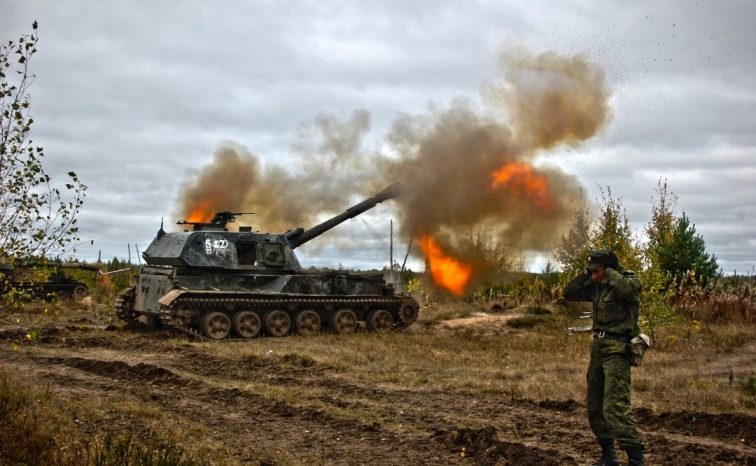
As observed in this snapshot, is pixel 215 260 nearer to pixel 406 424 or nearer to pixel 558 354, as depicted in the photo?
pixel 558 354

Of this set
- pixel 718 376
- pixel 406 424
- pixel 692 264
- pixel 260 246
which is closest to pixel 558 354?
pixel 718 376

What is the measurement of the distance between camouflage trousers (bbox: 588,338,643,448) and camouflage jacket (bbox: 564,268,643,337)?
0.17m

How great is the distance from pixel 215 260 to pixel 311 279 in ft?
9.01

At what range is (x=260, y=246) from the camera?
66.7ft

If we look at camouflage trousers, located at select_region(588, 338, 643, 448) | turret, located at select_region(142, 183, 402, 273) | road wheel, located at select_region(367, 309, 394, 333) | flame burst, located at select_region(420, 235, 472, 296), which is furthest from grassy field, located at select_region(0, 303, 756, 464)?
flame burst, located at select_region(420, 235, 472, 296)

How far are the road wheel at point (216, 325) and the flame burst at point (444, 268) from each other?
7.44m

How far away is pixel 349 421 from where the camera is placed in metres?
8.99

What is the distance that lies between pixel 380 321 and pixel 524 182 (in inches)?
229

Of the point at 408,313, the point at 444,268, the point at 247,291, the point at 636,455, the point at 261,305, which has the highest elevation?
the point at 444,268

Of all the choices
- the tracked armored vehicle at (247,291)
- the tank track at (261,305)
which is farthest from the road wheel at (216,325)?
the tank track at (261,305)

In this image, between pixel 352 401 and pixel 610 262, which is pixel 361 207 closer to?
pixel 352 401

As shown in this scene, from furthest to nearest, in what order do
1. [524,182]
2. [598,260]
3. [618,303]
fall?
1. [524,182]
2. [598,260]
3. [618,303]

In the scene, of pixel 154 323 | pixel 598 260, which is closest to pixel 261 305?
pixel 154 323

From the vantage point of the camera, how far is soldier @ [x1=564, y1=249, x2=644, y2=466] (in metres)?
6.66
